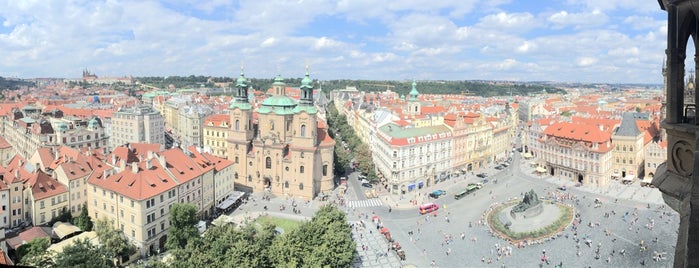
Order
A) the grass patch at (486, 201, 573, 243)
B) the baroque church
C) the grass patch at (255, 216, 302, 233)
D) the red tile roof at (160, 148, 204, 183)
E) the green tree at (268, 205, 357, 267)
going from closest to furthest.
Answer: the green tree at (268, 205, 357, 267), the grass patch at (486, 201, 573, 243), the red tile roof at (160, 148, 204, 183), the grass patch at (255, 216, 302, 233), the baroque church

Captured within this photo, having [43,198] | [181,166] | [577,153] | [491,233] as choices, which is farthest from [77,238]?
[577,153]

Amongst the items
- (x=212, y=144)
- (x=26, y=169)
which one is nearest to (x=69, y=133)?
(x=212, y=144)

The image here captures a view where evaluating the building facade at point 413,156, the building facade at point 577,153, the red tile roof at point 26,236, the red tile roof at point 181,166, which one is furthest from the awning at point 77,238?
the building facade at point 577,153

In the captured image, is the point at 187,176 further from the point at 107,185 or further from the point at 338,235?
the point at 338,235

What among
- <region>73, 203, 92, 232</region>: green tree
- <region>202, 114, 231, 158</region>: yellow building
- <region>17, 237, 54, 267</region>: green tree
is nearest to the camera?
<region>17, 237, 54, 267</region>: green tree

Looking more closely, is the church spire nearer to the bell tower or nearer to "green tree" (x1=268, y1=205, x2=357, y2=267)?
"green tree" (x1=268, y1=205, x2=357, y2=267)

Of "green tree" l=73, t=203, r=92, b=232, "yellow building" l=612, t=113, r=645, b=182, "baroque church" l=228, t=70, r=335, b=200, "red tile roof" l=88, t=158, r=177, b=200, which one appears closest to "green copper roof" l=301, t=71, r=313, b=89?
"baroque church" l=228, t=70, r=335, b=200
